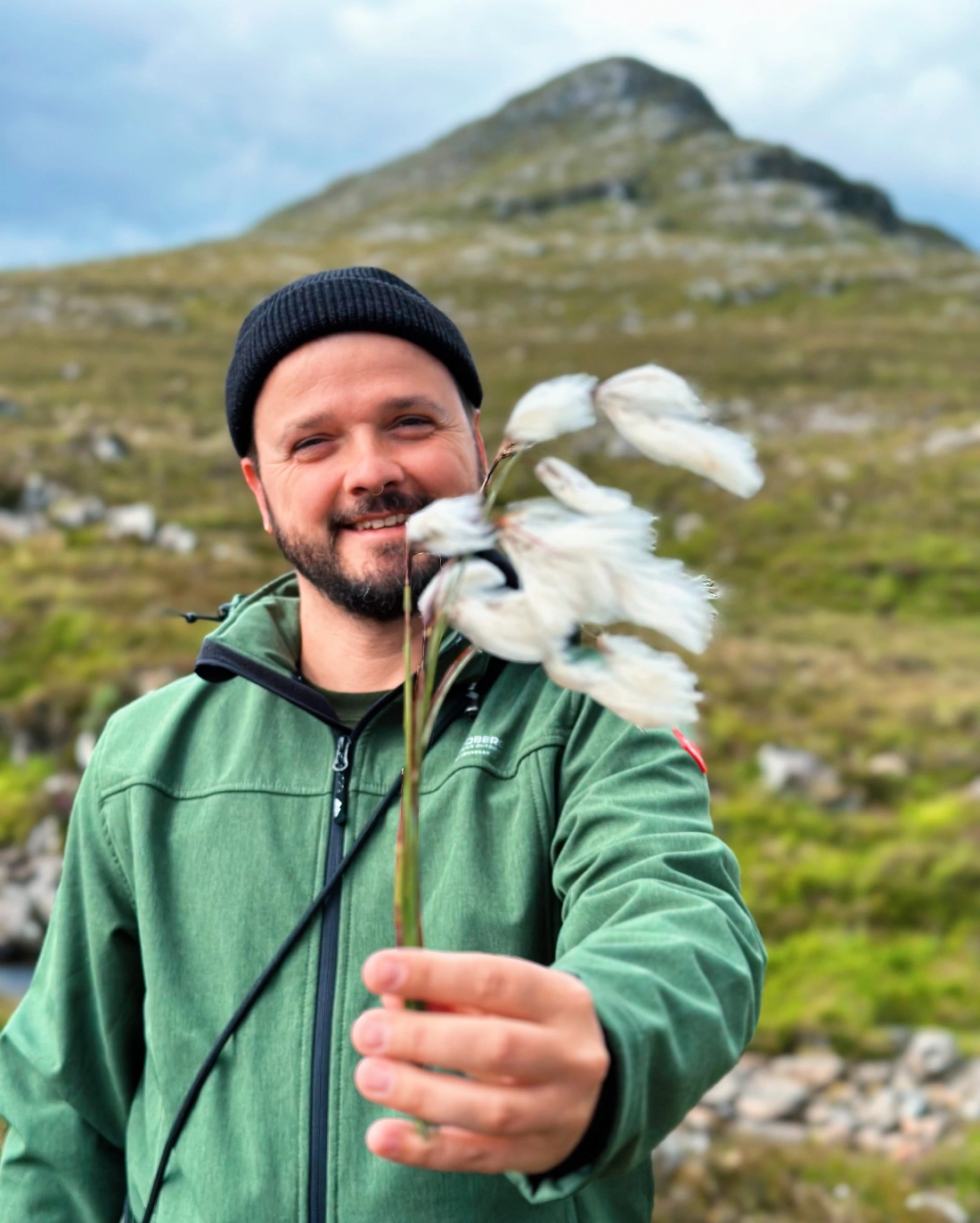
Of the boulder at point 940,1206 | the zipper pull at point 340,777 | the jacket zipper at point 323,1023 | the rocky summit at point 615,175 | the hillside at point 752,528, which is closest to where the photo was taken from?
the jacket zipper at point 323,1023

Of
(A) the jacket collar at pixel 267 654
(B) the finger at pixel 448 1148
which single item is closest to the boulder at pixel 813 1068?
(A) the jacket collar at pixel 267 654

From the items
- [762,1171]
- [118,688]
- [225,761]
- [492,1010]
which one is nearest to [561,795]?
[225,761]

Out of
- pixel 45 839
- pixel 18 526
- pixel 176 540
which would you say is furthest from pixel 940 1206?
pixel 18 526

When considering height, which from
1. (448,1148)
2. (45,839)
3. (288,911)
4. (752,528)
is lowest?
(45,839)

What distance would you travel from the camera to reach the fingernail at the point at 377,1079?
3.49 ft

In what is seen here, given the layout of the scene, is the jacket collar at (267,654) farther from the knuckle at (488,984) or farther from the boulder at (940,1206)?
the boulder at (940,1206)

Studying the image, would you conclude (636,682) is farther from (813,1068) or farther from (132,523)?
(132,523)

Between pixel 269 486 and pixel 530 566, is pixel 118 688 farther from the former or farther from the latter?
pixel 530 566

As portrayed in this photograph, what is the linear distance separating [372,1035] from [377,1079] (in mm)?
42

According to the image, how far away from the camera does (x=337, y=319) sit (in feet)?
7.30

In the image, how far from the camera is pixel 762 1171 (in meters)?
5.57

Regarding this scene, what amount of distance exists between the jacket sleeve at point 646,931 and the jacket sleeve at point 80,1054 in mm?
1054

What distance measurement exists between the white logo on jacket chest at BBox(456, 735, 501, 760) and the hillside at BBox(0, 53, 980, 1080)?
694 mm

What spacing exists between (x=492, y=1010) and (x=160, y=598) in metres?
13.4
